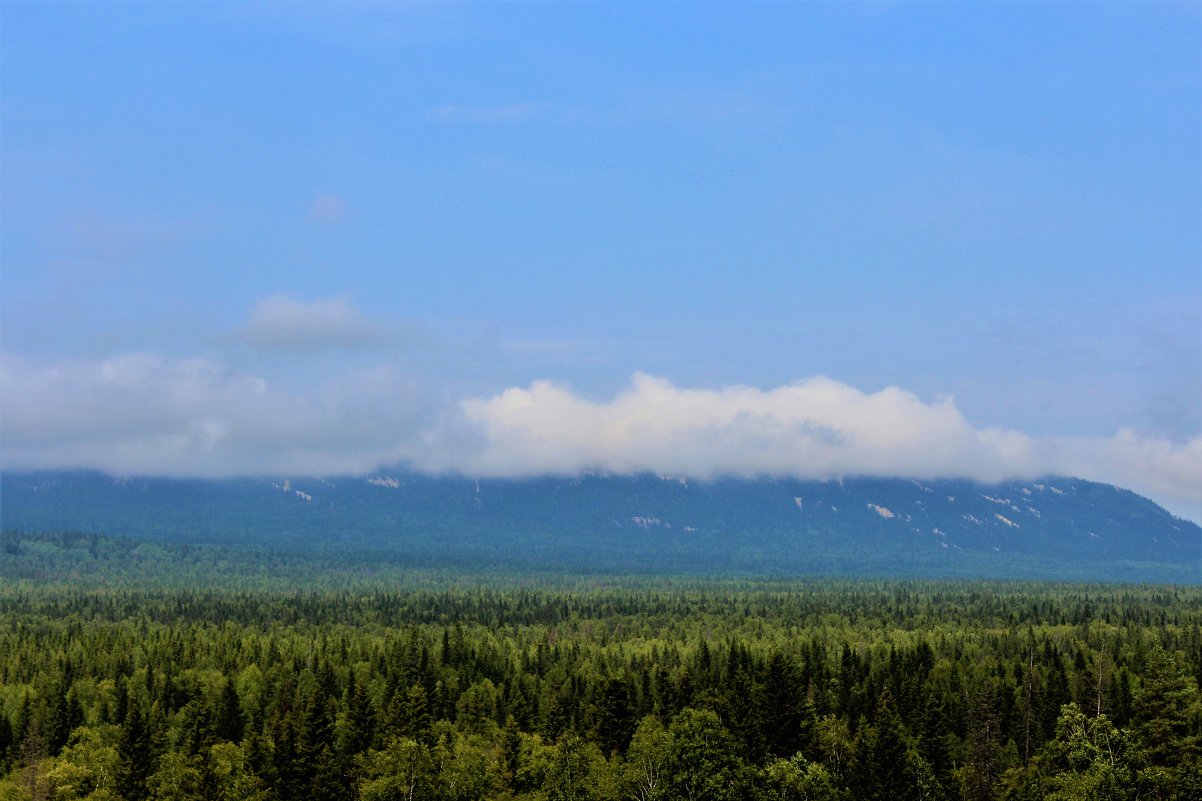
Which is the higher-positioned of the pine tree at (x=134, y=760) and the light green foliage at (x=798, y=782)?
the light green foliage at (x=798, y=782)

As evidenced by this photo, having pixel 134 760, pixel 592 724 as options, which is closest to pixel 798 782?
pixel 592 724

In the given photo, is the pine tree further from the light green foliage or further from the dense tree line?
the light green foliage

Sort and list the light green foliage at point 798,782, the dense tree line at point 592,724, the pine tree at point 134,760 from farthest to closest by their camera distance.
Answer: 1. the pine tree at point 134,760
2. the dense tree line at point 592,724
3. the light green foliage at point 798,782

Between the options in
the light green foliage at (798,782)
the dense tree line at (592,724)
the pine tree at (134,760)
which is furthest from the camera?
the pine tree at (134,760)

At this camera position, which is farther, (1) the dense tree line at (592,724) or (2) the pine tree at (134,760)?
(2) the pine tree at (134,760)

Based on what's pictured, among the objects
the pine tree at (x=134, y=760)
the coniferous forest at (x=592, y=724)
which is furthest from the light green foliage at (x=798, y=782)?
the pine tree at (x=134, y=760)

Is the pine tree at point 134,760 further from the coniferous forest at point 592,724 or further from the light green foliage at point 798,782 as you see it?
the light green foliage at point 798,782

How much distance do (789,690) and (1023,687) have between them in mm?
53191

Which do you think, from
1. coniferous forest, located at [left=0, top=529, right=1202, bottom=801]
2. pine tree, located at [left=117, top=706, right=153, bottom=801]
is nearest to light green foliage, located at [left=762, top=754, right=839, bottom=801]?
coniferous forest, located at [left=0, top=529, right=1202, bottom=801]

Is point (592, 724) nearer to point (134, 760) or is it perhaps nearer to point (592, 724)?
point (592, 724)

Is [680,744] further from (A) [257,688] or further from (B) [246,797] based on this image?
(A) [257,688]

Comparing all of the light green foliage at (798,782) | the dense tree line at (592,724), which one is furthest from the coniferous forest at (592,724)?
the dense tree line at (592,724)

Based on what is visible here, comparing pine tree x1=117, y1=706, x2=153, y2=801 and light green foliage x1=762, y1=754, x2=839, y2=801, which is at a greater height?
light green foliage x1=762, y1=754, x2=839, y2=801

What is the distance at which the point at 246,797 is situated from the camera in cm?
9156
